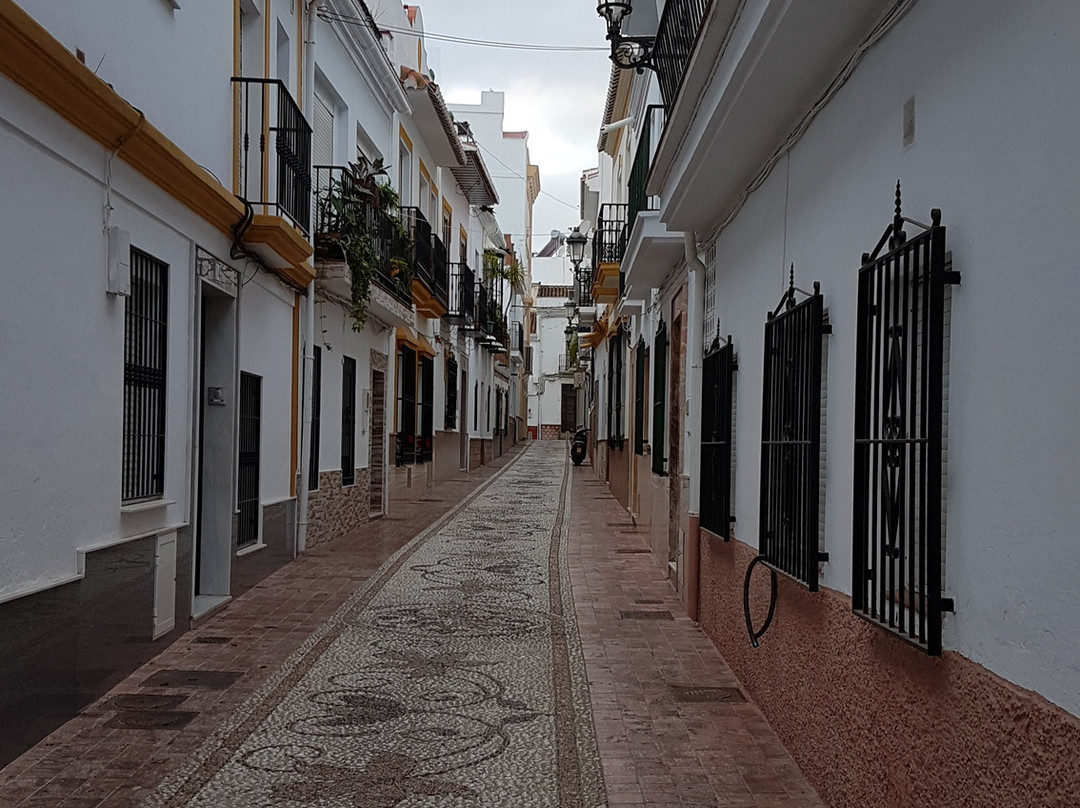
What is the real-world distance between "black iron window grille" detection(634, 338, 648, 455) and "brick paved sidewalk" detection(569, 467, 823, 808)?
15.4 feet

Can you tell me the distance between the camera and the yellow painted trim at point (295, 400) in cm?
1014

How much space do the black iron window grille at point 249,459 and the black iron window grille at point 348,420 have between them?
352 cm

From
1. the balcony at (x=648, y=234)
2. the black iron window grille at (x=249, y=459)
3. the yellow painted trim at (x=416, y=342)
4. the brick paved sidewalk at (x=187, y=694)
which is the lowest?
the brick paved sidewalk at (x=187, y=694)

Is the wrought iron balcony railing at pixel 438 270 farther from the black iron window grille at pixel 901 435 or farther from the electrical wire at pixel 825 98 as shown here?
the black iron window grille at pixel 901 435

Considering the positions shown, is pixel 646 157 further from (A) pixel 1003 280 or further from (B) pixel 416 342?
(A) pixel 1003 280

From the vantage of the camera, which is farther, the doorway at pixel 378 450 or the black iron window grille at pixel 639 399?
the doorway at pixel 378 450

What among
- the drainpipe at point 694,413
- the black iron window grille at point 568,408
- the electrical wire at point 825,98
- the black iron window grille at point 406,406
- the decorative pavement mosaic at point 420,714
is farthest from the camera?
the black iron window grille at point 568,408

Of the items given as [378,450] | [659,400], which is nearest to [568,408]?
[378,450]

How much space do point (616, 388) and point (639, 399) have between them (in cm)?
526

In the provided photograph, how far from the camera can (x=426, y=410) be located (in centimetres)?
2025

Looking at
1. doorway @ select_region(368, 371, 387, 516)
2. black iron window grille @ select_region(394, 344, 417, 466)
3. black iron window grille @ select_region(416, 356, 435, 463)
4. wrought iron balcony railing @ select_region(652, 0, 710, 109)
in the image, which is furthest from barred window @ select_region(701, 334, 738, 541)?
black iron window grille @ select_region(416, 356, 435, 463)

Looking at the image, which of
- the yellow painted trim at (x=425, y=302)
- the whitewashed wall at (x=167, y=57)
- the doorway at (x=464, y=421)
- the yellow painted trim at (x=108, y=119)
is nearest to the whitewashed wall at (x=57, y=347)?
the yellow painted trim at (x=108, y=119)

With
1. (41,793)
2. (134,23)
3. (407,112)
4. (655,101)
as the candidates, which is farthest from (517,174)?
(41,793)

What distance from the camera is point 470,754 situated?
4.65m
